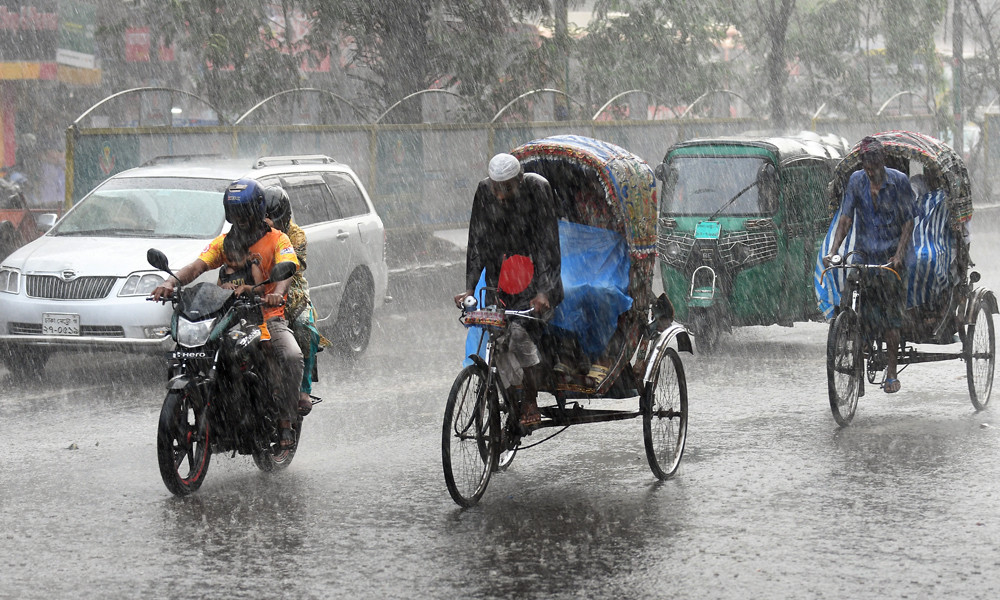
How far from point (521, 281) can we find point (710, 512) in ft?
4.79

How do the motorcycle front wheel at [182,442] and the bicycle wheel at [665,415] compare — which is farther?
the bicycle wheel at [665,415]

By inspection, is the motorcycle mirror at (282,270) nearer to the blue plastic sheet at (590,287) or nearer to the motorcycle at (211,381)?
the motorcycle at (211,381)

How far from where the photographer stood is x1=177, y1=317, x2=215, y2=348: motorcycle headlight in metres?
6.68

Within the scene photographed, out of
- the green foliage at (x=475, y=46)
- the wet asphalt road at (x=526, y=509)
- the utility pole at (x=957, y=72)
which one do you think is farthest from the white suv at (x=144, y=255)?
the utility pole at (x=957, y=72)

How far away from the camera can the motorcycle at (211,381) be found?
6633 mm

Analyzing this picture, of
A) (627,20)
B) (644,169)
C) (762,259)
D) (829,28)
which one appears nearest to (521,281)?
(644,169)

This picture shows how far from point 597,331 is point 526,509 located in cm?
106

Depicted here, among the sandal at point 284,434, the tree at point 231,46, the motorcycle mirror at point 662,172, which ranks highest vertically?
the tree at point 231,46

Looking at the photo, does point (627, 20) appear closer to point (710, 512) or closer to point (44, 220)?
point (44, 220)

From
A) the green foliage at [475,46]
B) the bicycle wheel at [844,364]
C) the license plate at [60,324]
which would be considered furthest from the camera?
the green foliage at [475,46]

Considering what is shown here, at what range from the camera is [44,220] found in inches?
445

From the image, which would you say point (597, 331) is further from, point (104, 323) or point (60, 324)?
point (60, 324)

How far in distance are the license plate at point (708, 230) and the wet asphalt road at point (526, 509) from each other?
7.80 ft

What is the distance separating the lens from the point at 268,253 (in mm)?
7113
